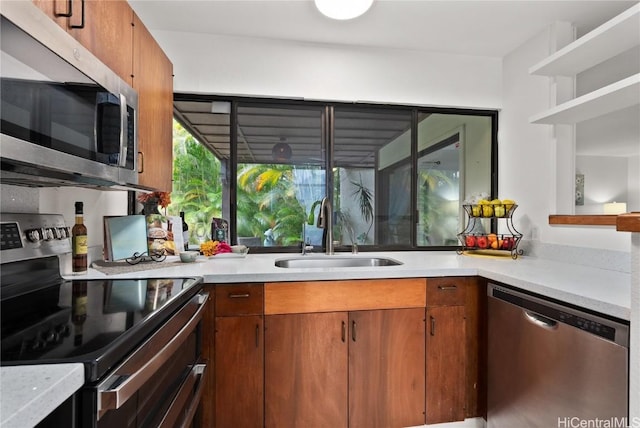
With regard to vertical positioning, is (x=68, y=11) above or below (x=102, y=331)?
above

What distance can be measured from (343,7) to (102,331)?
1783 millimetres

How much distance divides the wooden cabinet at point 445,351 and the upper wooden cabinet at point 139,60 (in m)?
1.56

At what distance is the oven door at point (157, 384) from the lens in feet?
2.14

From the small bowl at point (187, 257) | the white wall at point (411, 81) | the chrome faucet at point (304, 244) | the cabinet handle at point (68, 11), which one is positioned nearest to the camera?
the cabinet handle at point (68, 11)

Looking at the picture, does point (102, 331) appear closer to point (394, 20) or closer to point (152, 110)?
point (152, 110)

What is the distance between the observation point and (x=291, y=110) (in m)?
2.37

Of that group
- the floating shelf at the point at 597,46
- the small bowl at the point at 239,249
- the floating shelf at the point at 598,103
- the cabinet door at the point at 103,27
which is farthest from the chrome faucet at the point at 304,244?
the floating shelf at the point at 597,46

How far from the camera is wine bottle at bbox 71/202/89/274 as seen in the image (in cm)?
146

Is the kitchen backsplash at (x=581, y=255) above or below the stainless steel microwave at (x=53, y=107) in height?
below

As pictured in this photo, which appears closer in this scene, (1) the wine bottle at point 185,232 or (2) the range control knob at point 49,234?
(2) the range control knob at point 49,234

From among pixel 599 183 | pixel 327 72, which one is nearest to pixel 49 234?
pixel 327 72

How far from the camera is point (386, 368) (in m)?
1.63

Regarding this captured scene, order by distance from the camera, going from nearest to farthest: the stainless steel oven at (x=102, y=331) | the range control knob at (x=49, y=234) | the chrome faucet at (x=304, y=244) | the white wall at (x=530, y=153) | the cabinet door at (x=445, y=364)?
1. the stainless steel oven at (x=102, y=331)
2. the range control knob at (x=49, y=234)
3. the cabinet door at (x=445, y=364)
4. the white wall at (x=530, y=153)
5. the chrome faucet at (x=304, y=244)

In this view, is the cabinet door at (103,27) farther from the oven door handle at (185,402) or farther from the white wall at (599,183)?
the white wall at (599,183)
